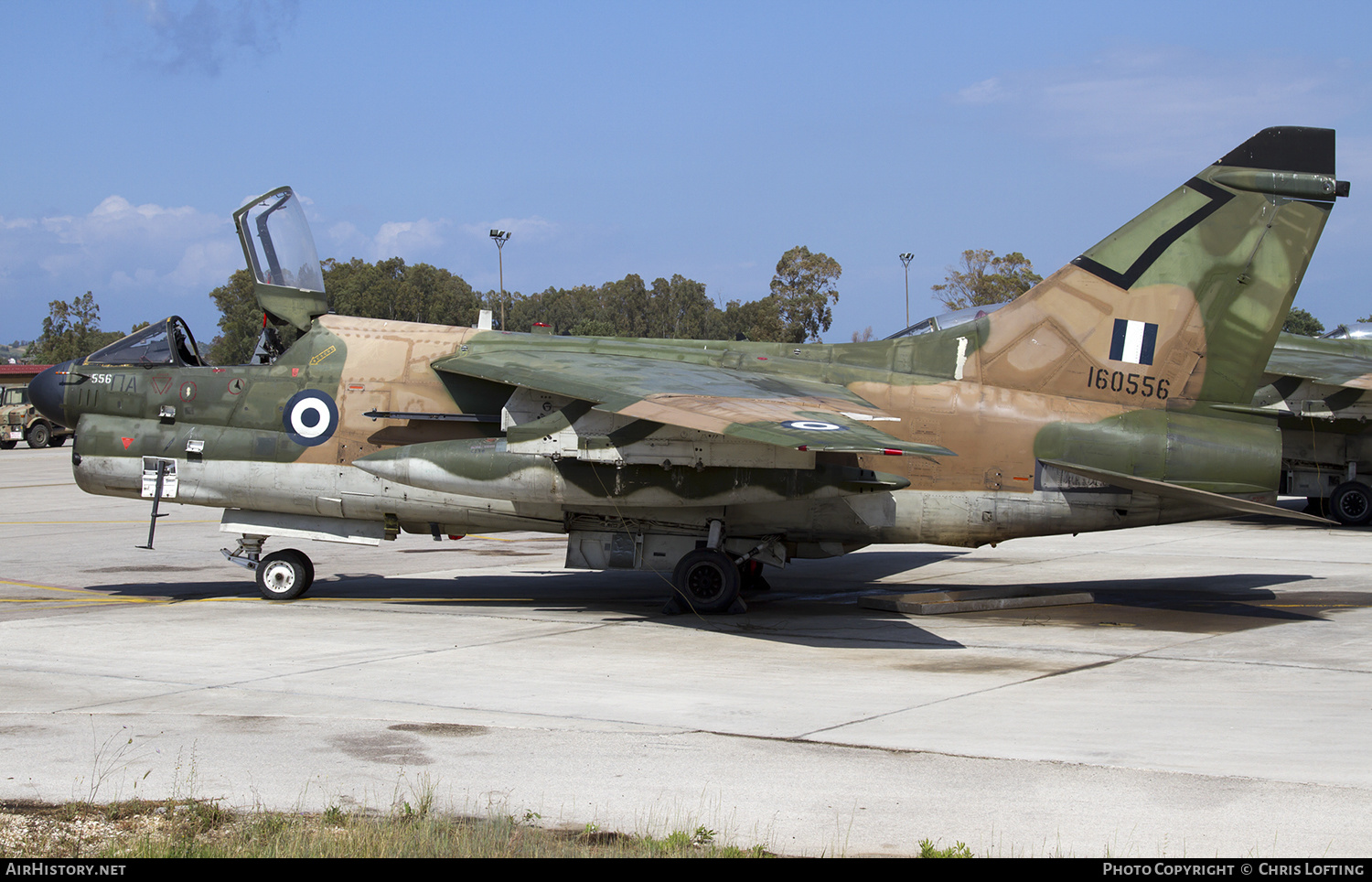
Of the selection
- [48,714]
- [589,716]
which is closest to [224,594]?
[48,714]

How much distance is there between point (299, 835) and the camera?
502 centimetres

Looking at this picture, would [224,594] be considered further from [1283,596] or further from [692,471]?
→ [1283,596]

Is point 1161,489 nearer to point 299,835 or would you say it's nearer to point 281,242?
point 299,835

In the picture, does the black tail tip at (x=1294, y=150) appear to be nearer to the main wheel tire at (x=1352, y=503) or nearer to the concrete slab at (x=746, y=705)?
the concrete slab at (x=746, y=705)

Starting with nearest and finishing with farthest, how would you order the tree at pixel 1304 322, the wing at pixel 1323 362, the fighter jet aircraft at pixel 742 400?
the fighter jet aircraft at pixel 742 400, the wing at pixel 1323 362, the tree at pixel 1304 322

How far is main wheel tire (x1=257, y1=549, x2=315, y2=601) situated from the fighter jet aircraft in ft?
0.11

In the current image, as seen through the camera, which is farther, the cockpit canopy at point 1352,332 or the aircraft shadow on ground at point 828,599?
the cockpit canopy at point 1352,332

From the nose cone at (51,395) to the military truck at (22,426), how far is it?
1578 inches

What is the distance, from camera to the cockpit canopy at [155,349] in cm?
1381

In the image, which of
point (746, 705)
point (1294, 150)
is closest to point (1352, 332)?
point (1294, 150)

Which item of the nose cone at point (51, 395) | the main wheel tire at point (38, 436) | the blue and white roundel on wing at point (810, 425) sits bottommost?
the main wheel tire at point (38, 436)

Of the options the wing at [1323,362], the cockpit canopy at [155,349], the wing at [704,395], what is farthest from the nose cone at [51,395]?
the wing at [1323,362]

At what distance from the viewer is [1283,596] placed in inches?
533
